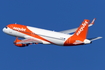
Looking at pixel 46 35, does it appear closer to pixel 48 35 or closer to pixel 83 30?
pixel 48 35

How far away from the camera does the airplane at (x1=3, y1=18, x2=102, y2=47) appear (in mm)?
106688

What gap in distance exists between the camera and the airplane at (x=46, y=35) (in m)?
107

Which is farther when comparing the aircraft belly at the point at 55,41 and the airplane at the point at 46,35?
the aircraft belly at the point at 55,41

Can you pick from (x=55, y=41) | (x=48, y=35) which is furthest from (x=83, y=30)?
(x=48, y=35)

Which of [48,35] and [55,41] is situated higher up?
[48,35]

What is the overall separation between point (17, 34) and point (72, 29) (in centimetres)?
1705

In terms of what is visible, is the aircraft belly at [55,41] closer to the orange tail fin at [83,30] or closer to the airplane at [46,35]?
the airplane at [46,35]

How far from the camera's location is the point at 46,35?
111438 millimetres

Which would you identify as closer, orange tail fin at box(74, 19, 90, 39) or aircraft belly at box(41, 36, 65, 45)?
orange tail fin at box(74, 19, 90, 39)

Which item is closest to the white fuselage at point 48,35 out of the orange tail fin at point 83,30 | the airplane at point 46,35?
the airplane at point 46,35

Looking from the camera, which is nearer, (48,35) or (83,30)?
(83,30)

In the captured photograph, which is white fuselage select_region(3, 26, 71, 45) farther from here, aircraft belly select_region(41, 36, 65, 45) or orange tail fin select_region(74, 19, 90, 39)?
orange tail fin select_region(74, 19, 90, 39)

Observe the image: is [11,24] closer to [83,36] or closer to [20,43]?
[20,43]

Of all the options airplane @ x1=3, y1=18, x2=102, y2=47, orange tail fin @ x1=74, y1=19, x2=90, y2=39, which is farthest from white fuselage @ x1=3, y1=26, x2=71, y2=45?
orange tail fin @ x1=74, y1=19, x2=90, y2=39
